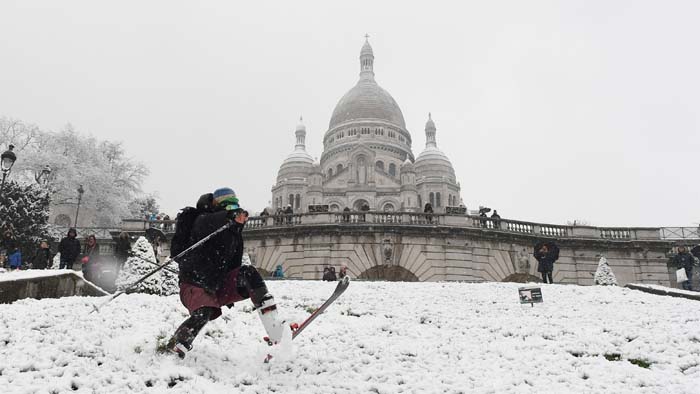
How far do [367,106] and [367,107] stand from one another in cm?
22

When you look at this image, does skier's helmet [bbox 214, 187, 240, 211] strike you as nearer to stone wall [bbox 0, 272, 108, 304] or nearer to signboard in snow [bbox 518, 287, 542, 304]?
stone wall [bbox 0, 272, 108, 304]

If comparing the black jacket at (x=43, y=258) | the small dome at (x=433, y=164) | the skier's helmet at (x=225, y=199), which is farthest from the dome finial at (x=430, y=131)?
the skier's helmet at (x=225, y=199)

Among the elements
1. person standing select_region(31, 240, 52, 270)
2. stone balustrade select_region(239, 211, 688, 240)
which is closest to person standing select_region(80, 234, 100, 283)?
person standing select_region(31, 240, 52, 270)

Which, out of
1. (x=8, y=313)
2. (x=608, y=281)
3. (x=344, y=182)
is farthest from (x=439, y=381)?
(x=344, y=182)

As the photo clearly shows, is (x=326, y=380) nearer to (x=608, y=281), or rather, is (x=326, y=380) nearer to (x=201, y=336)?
(x=201, y=336)

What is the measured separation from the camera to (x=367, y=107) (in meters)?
86.1

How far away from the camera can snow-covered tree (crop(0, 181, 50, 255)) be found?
1080 inches

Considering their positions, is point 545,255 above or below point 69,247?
above

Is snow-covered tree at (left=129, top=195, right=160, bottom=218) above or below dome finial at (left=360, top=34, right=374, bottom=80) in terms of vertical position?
below

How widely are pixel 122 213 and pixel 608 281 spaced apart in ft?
136

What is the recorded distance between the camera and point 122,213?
4800cm

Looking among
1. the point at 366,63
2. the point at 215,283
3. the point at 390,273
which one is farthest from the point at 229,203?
the point at 366,63

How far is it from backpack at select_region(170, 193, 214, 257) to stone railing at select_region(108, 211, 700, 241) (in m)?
16.4

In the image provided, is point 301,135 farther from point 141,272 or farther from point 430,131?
point 141,272
